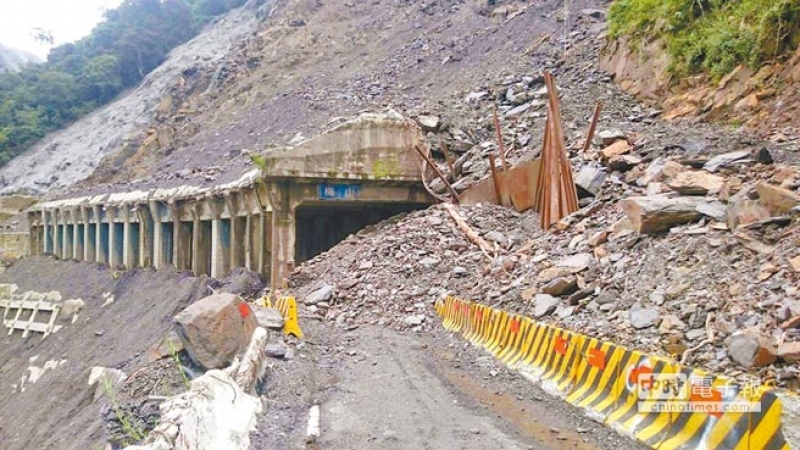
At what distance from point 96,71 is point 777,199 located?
63.5 metres

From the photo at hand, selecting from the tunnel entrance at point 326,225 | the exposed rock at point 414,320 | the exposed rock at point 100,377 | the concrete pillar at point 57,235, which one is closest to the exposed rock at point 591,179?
the exposed rock at point 414,320

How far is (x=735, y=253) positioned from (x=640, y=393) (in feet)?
6.84

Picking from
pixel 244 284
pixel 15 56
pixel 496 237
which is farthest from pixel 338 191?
pixel 15 56

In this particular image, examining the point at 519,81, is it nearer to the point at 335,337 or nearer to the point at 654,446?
the point at 335,337

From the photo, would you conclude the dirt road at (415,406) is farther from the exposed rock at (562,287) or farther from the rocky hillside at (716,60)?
the rocky hillside at (716,60)

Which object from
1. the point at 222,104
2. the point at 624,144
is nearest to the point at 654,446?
the point at 624,144

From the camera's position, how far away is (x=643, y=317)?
245 inches

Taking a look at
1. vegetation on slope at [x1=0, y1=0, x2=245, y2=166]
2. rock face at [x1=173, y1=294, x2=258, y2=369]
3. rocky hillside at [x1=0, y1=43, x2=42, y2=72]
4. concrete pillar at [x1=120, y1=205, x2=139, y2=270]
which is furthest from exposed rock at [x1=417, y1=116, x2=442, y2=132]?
rocky hillside at [x1=0, y1=43, x2=42, y2=72]

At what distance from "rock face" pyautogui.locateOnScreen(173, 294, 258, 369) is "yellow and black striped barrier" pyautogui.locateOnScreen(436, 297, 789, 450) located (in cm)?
300

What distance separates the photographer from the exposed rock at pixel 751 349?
4.54m

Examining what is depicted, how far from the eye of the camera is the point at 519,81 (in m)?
19.8

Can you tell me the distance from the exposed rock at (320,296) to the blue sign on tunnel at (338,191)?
4.29 m

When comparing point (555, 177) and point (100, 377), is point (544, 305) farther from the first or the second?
point (100, 377)

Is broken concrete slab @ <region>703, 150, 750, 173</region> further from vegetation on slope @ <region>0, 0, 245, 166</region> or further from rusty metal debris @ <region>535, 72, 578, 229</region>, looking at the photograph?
vegetation on slope @ <region>0, 0, 245, 166</region>
